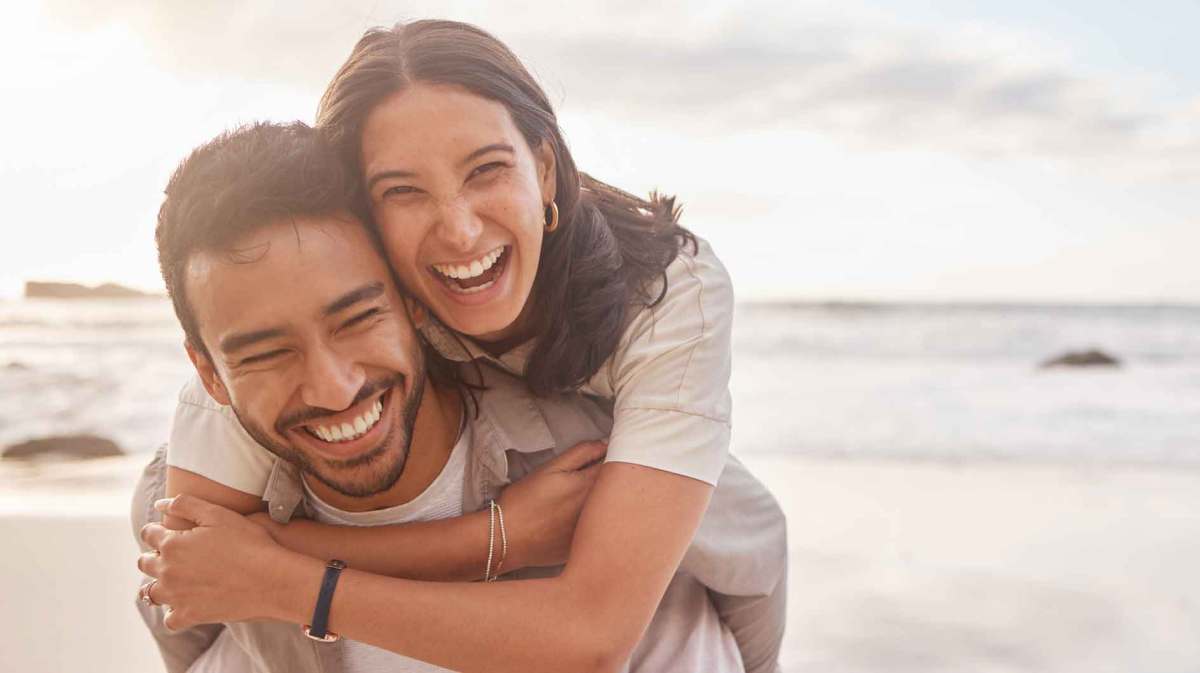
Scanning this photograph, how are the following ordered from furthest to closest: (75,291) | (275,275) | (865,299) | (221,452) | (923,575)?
(865,299) < (75,291) < (923,575) < (221,452) < (275,275)

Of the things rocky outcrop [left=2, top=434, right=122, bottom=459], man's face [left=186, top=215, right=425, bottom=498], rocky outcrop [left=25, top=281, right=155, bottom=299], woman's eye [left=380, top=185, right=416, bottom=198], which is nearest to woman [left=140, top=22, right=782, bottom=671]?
woman's eye [left=380, top=185, right=416, bottom=198]

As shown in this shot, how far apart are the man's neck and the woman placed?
128 mm

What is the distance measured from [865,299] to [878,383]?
904 centimetres

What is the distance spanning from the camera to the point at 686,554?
88.3 inches

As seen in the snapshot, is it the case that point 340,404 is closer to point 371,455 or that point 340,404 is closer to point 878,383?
point 371,455

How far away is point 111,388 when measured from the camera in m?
10.2

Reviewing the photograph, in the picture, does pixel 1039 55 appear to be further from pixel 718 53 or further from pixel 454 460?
pixel 454 460

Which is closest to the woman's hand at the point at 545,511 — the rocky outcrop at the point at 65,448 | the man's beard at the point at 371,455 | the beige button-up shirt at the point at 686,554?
the beige button-up shirt at the point at 686,554

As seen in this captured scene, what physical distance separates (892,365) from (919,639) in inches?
411

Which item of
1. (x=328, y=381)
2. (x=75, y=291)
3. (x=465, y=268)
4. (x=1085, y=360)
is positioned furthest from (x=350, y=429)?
(x=75, y=291)

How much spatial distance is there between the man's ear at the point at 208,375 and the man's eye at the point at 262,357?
13 centimetres

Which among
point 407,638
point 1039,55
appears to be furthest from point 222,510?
point 1039,55

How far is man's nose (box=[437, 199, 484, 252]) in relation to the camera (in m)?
1.97

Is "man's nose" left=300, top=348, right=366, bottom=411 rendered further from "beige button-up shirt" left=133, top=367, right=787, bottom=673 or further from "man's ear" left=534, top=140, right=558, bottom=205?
"man's ear" left=534, top=140, right=558, bottom=205
